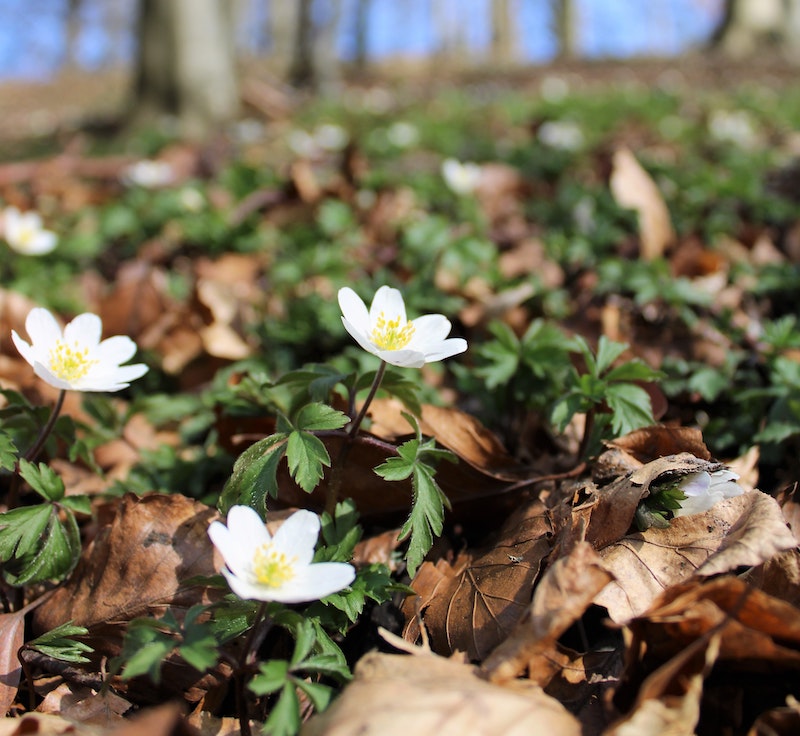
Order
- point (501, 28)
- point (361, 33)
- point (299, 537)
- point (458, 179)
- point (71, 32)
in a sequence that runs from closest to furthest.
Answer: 1. point (299, 537)
2. point (458, 179)
3. point (361, 33)
4. point (501, 28)
5. point (71, 32)

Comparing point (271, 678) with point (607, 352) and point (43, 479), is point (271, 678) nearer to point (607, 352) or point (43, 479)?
point (43, 479)

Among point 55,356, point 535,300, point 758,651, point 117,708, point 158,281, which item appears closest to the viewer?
point 758,651

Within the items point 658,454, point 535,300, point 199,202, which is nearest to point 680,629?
point 658,454

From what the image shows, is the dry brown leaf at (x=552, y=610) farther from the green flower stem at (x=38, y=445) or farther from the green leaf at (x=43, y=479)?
the green flower stem at (x=38, y=445)

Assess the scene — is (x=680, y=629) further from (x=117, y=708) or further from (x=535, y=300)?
(x=535, y=300)

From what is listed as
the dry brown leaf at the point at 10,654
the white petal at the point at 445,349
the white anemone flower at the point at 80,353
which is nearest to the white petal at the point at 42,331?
the white anemone flower at the point at 80,353

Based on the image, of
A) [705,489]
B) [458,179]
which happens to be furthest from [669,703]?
[458,179]
